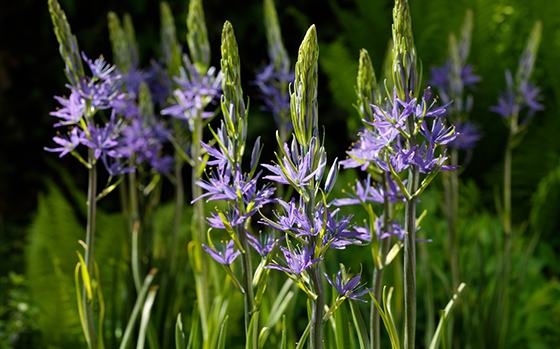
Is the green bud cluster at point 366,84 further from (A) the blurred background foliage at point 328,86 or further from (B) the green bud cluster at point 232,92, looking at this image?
(A) the blurred background foliage at point 328,86

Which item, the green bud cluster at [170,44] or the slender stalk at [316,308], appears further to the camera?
the green bud cluster at [170,44]

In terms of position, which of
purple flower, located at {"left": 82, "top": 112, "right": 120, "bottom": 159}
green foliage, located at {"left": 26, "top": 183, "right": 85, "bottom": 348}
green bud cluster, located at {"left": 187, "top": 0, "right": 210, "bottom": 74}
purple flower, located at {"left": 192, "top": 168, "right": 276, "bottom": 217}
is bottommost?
green foliage, located at {"left": 26, "top": 183, "right": 85, "bottom": 348}

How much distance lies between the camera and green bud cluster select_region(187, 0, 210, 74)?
5.42 ft

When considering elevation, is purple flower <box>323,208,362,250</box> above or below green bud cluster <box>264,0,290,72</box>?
below

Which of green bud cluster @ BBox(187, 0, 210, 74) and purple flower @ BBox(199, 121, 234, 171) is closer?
purple flower @ BBox(199, 121, 234, 171)

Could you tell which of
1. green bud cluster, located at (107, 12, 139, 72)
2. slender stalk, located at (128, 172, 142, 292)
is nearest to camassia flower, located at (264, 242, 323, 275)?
slender stalk, located at (128, 172, 142, 292)

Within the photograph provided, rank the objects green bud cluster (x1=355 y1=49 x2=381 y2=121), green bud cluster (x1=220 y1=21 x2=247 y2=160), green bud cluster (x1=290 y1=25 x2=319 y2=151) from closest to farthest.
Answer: green bud cluster (x1=290 y1=25 x2=319 y2=151), green bud cluster (x1=220 y1=21 x2=247 y2=160), green bud cluster (x1=355 y1=49 x2=381 y2=121)

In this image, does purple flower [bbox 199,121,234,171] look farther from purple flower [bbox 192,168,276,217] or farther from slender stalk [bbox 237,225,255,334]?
slender stalk [bbox 237,225,255,334]

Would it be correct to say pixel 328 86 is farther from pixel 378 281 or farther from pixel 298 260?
pixel 298 260

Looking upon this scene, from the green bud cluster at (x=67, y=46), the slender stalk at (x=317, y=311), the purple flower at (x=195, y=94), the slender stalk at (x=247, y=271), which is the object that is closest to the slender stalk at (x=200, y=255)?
the purple flower at (x=195, y=94)

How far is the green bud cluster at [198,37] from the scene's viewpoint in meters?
1.65

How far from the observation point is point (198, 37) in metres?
1.67

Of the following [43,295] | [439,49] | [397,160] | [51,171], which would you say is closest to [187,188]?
[51,171]

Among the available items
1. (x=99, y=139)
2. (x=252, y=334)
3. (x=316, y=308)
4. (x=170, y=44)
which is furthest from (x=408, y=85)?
(x=170, y=44)
